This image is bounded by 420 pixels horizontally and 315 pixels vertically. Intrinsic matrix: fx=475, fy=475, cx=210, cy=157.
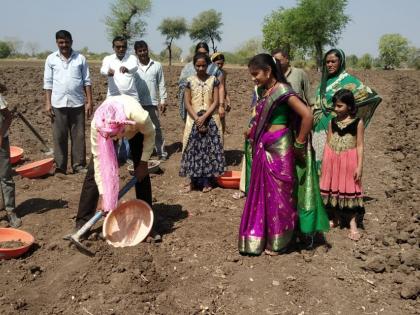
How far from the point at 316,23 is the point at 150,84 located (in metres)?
36.5

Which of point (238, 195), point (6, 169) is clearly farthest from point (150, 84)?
point (6, 169)

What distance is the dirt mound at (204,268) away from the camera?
3.39 metres

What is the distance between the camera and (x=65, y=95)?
6.30 metres

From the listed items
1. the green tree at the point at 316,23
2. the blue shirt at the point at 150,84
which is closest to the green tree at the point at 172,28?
the green tree at the point at 316,23

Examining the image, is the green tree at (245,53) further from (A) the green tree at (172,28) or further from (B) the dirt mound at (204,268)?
(B) the dirt mound at (204,268)

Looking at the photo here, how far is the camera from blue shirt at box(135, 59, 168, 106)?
6902 millimetres

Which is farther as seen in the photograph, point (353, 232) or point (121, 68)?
point (121, 68)

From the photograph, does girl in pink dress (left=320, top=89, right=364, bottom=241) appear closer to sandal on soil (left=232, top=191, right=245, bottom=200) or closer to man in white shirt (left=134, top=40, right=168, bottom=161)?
sandal on soil (left=232, top=191, right=245, bottom=200)

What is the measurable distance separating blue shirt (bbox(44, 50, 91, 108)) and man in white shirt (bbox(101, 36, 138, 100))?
1.17 feet

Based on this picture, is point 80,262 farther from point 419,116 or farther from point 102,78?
point 102,78

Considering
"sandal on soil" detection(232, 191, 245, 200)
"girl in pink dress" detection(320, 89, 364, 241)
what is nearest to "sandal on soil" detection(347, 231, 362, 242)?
"girl in pink dress" detection(320, 89, 364, 241)

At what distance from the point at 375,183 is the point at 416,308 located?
331cm

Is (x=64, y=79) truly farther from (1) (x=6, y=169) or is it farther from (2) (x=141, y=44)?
(1) (x=6, y=169)

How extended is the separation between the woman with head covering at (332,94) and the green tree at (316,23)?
37041 millimetres
